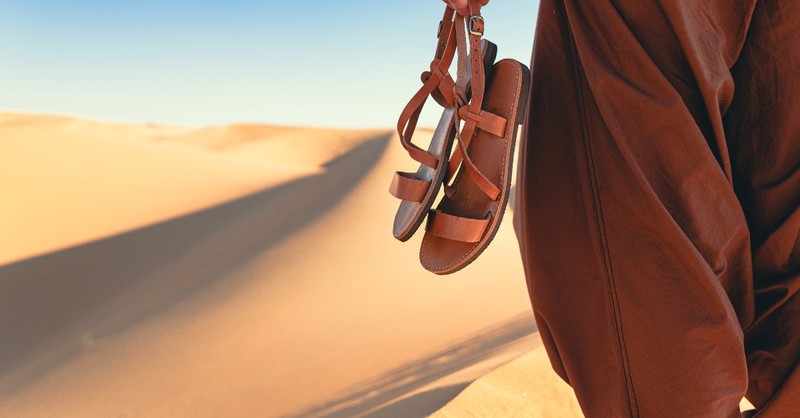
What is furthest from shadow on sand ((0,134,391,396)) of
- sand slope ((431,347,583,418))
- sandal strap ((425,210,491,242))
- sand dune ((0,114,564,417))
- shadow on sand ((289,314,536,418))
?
sandal strap ((425,210,491,242))

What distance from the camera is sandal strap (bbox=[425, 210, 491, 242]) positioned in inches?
52.3

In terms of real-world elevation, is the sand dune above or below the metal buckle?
below

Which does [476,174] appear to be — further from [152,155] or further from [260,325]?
[152,155]

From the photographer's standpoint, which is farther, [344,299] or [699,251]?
[344,299]

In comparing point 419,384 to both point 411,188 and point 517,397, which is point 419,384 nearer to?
point 517,397

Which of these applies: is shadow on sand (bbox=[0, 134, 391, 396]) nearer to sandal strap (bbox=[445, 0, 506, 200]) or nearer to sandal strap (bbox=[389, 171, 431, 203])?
sandal strap (bbox=[389, 171, 431, 203])

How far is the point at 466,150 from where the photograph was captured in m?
1.46

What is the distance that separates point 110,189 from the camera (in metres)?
13.1

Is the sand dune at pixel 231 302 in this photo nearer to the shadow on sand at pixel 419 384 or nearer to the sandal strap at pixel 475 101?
the shadow on sand at pixel 419 384

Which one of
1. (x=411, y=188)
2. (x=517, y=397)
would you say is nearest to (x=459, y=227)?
(x=411, y=188)

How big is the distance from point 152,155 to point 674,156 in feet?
54.9

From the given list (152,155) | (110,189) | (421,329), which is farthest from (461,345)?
(152,155)

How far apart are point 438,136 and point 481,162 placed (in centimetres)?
19

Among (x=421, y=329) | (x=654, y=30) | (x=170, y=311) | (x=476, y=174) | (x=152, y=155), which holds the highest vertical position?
(x=654, y=30)
